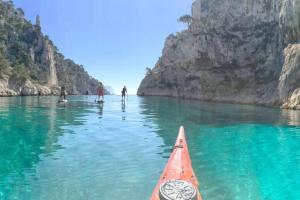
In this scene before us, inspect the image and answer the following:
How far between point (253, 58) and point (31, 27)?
110 m

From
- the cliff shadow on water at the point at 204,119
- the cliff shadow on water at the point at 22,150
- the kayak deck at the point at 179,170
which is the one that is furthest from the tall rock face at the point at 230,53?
the kayak deck at the point at 179,170


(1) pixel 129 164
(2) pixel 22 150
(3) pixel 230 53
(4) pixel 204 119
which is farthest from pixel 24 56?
(1) pixel 129 164

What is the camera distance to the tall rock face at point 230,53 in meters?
76.9

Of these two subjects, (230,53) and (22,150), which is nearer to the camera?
(22,150)

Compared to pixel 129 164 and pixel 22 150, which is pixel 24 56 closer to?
pixel 22 150

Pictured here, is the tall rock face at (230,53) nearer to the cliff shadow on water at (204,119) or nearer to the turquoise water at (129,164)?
the cliff shadow on water at (204,119)

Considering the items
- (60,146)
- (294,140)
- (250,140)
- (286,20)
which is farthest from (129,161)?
(286,20)

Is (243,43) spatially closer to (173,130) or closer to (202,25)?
(202,25)

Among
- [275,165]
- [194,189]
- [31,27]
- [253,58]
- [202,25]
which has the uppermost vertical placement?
[31,27]

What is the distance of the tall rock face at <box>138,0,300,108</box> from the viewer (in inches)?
3030

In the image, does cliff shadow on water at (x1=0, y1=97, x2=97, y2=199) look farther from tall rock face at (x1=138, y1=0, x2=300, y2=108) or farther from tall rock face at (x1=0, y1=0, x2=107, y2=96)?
tall rock face at (x1=0, y1=0, x2=107, y2=96)

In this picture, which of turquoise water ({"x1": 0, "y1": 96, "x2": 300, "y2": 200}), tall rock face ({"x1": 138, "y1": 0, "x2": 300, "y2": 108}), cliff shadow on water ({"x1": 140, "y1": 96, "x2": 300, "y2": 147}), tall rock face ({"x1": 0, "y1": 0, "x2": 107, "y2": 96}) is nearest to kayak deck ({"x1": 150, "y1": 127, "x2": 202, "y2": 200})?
turquoise water ({"x1": 0, "y1": 96, "x2": 300, "y2": 200})

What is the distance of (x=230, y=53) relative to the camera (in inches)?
3620

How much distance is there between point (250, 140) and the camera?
1808cm
